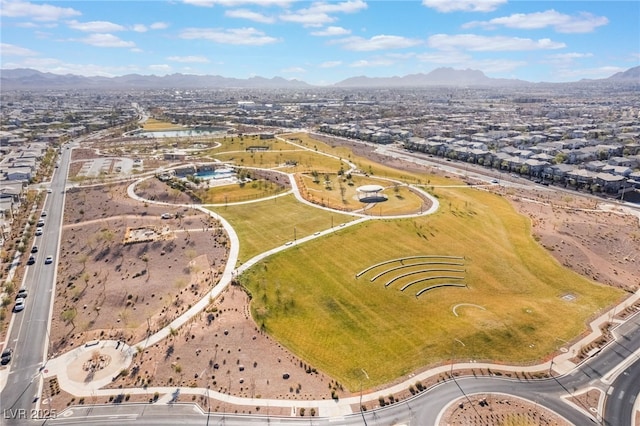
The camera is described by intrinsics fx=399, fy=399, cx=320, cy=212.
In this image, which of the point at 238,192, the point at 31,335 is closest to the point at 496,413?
the point at 31,335

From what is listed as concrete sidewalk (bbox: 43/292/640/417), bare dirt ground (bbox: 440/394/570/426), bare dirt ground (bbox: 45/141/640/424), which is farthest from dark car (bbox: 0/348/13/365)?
bare dirt ground (bbox: 440/394/570/426)

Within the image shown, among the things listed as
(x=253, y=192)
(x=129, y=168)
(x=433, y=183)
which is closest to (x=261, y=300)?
(x=253, y=192)

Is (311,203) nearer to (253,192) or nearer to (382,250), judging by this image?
(253,192)

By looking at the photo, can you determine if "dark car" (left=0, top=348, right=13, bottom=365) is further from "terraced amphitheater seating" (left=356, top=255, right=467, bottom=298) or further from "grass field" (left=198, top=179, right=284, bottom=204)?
"grass field" (left=198, top=179, right=284, bottom=204)

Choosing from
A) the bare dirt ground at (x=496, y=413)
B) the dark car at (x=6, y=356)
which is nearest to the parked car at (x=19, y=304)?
the dark car at (x=6, y=356)

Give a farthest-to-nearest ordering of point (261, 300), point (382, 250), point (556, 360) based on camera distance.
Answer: point (382, 250)
point (261, 300)
point (556, 360)

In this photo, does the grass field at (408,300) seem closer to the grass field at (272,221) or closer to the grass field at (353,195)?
the grass field at (272,221)
